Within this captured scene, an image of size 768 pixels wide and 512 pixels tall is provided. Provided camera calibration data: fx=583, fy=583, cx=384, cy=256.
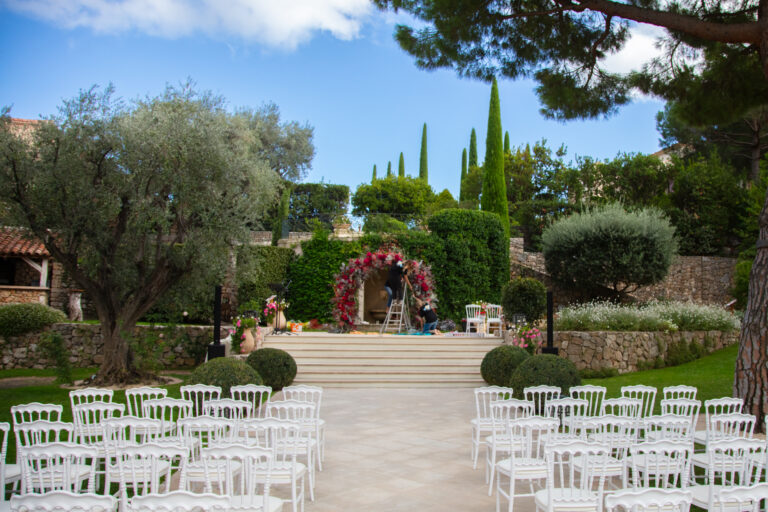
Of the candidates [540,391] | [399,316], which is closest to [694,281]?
[399,316]

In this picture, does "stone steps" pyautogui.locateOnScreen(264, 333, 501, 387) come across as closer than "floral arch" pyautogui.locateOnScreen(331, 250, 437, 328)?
Yes

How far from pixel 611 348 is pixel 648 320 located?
1532mm

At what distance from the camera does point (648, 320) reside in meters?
14.1

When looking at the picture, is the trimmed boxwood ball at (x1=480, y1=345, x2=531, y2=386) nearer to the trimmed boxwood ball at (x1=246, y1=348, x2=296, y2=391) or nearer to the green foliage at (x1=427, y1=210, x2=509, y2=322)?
the trimmed boxwood ball at (x1=246, y1=348, x2=296, y2=391)

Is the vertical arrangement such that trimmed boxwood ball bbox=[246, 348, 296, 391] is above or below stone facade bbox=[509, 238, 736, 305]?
below

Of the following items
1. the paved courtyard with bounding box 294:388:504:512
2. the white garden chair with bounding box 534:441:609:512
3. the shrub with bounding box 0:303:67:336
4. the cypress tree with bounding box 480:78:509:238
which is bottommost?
the paved courtyard with bounding box 294:388:504:512

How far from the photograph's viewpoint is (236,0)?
621 inches

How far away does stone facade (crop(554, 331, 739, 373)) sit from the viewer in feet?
43.5

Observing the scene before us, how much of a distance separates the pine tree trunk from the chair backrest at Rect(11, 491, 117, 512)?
26.0ft

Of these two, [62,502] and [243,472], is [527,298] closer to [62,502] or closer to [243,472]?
[243,472]

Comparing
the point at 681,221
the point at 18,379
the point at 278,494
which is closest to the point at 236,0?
the point at 18,379

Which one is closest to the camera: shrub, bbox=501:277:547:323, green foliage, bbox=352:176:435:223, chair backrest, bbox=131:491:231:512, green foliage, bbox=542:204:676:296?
chair backrest, bbox=131:491:231:512

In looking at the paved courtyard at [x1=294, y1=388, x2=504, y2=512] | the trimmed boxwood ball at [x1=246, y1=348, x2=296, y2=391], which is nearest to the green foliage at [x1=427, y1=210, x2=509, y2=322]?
the paved courtyard at [x1=294, y1=388, x2=504, y2=512]

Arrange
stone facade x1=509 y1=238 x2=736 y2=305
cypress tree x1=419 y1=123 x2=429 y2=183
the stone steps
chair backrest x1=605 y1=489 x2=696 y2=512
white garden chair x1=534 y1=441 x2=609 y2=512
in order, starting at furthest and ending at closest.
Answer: cypress tree x1=419 y1=123 x2=429 y2=183, stone facade x1=509 y1=238 x2=736 y2=305, the stone steps, white garden chair x1=534 y1=441 x2=609 y2=512, chair backrest x1=605 y1=489 x2=696 y2=512
